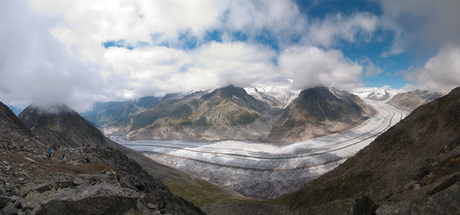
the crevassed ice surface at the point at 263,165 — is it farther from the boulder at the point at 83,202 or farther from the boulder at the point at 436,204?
the boulder at the point at 83,202

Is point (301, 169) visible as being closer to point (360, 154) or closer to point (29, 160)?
point (360, 154)

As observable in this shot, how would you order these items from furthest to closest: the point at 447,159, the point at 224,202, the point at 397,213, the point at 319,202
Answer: the point at 224,202
the point at 319,202
the point at 447,159
the point at 397,213

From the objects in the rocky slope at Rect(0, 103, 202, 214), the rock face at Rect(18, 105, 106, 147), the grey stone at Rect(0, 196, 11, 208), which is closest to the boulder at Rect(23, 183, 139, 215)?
the rocky slope at Rect(0, 103, 202, 214)

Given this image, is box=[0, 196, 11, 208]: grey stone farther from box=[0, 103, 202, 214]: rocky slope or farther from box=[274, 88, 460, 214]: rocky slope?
box=[274, 88, 460, 214]: rocky slope

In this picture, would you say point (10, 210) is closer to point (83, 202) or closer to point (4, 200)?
point (4, 200)

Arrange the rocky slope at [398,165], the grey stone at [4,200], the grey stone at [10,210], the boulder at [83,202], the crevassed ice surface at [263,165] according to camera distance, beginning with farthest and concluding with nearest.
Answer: the crevassed ice surface at [263,165] < the rocky slope at [398,165] < the boulder at [83,202] < the grey stone at [4,200] < the grey stone at [10,210]

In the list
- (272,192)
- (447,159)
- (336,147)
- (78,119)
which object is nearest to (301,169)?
(272,192)

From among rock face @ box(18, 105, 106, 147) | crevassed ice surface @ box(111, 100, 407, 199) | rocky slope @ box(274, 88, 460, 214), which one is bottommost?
crevassed ice surface @ box(111, 100, 407, 199)

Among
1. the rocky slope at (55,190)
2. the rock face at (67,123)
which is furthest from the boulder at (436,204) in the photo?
the rock face at (67,123)
